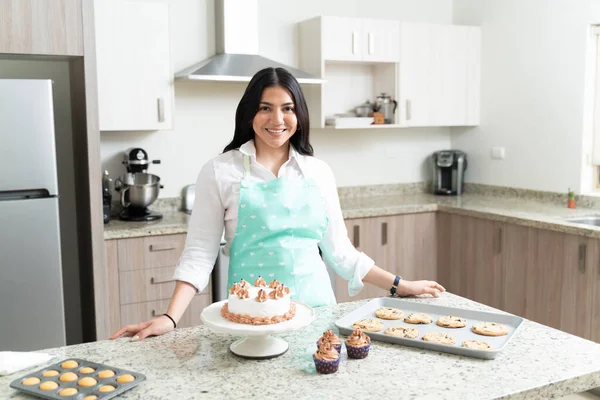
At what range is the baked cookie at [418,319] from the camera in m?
1.78

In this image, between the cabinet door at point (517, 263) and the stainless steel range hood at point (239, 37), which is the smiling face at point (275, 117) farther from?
the cabinet door at point (517, 263)

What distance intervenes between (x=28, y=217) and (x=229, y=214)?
4.75 ft

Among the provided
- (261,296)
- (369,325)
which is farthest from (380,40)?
(261,296)

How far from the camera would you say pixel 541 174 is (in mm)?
4289

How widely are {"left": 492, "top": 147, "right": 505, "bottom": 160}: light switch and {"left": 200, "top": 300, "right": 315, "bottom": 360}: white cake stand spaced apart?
3.29m

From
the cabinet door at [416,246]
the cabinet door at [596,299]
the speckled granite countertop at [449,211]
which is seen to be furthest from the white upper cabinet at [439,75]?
the cabinet door at [596,299]

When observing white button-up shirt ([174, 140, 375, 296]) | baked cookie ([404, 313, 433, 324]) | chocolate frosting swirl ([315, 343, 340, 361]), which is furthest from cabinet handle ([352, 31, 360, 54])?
chocolate frosting swirl ([315, 343, 340, 361])

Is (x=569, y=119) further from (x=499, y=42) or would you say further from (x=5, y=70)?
(x=5, y=70)

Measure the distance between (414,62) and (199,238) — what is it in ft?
9.41

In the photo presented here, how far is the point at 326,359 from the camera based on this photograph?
1448 mm

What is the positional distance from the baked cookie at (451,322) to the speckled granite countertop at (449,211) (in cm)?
172

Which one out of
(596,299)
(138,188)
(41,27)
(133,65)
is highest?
(41,27)

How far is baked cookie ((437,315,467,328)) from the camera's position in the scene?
1745 millimetres

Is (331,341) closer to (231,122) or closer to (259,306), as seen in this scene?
(259,306)
